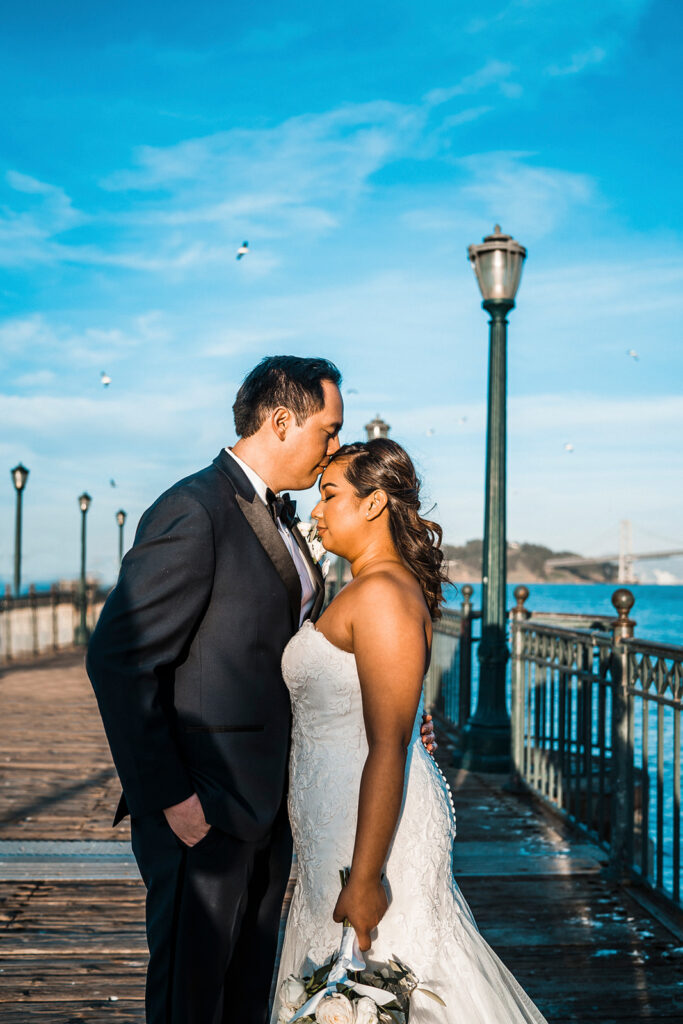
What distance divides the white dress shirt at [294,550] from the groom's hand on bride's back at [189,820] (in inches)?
23.8

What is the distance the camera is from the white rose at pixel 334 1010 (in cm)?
179

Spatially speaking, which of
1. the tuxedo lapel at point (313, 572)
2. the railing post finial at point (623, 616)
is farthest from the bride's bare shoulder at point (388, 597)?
the railing post finial at point (623, 616)

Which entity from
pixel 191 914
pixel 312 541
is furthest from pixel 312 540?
pixel 191 914

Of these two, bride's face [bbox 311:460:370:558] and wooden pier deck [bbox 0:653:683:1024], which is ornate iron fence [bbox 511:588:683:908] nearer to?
wooden pier deck [bbox 0:653:683:1024]

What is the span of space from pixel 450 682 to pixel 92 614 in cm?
1865

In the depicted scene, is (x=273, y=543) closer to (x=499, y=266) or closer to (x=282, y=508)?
(x=282, y=508)

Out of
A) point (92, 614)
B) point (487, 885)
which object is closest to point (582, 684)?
point (487, 885)

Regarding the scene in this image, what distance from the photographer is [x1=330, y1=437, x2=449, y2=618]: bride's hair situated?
245 cm

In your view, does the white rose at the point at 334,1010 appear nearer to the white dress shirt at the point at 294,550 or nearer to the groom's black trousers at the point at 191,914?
the groom's black trousers at the point at 191,914

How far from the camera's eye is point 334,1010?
5.90 ft

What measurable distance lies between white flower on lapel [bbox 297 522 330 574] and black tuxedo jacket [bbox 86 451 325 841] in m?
0.31

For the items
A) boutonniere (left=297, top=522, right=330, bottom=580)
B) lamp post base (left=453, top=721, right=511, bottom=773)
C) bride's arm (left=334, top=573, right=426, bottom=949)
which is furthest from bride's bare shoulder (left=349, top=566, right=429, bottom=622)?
lamp post base (left=453, top=721, right=511, bottom=773)

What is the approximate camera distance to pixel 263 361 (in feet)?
8.68

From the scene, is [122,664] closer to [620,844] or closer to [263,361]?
[263,361]
